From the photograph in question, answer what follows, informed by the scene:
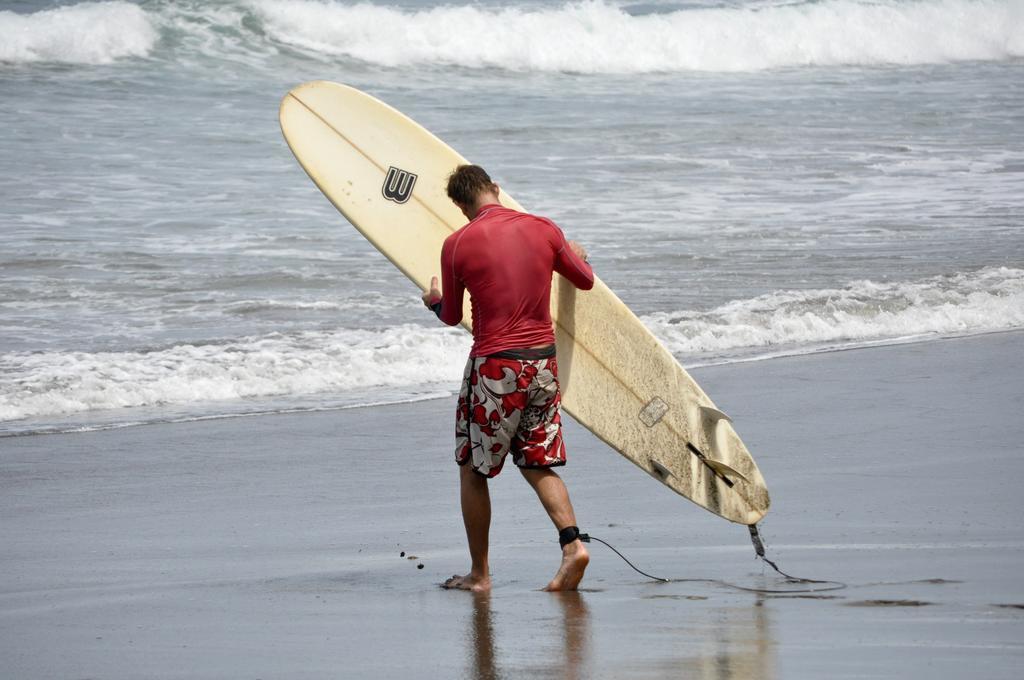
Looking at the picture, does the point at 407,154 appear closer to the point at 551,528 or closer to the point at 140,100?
the point at 551,528

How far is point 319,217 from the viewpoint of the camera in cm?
1361

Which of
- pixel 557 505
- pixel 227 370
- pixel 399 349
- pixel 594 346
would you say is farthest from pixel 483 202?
pixel 399 349

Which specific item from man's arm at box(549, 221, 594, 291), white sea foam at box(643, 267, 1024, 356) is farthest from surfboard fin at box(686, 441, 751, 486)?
white sea foam at box(643, 267, 1024, 356)

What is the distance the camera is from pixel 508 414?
12.5ft

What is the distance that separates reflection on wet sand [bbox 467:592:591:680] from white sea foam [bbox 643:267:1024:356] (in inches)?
196

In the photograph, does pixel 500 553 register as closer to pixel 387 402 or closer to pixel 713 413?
pixel 713 413

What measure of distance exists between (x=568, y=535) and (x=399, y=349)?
14.5 feet

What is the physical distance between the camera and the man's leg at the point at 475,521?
3.88m

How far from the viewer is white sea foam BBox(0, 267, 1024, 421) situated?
732 cm

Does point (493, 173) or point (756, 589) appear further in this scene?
point (493, 173)

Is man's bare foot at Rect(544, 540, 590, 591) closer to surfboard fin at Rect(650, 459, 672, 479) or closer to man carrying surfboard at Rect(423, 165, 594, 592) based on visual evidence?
man carrying surfboard at Rect(423, 165, 594, 592)

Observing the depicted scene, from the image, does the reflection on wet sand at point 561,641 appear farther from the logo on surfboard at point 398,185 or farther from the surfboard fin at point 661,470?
the logo on surfboard at point 398,185

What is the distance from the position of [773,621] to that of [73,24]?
2197cm

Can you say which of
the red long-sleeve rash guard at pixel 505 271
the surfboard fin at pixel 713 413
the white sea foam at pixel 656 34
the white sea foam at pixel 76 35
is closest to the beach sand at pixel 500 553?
the surfboard fin at pixel 713 413
